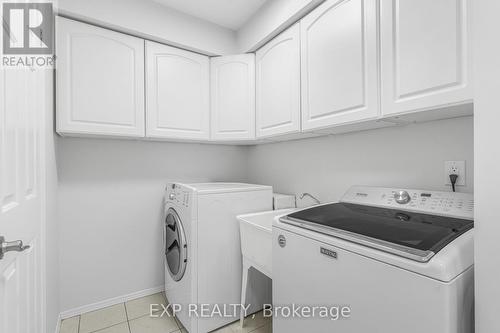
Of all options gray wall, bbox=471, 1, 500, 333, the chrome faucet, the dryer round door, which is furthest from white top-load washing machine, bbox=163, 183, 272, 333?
gray wall, bbox=471, 1, 500, 333

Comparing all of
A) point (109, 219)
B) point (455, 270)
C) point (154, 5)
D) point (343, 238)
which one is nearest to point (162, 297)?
point (109, 219)

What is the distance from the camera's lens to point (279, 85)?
178 cm

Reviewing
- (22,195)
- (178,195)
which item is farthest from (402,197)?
(22,195)

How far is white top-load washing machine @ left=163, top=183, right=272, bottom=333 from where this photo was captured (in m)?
1.62

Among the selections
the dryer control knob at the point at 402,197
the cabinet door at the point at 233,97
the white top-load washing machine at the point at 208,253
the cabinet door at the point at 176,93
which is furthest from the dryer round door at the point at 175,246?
the dryer control knob at the point at 402,197

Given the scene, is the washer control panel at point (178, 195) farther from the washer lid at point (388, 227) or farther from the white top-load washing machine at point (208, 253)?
the washer lid at point (388, 227)

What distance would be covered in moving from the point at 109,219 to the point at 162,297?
2.81ft

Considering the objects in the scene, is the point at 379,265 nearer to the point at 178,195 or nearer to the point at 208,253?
the point at 208,253

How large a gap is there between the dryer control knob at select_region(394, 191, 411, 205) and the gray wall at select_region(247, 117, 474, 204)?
0.16 m

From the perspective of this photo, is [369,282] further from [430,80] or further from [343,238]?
[430,80]

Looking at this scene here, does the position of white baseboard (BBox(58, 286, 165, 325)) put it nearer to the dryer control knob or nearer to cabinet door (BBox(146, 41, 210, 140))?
cabinet door (BBox(146, 41, 210, 140))

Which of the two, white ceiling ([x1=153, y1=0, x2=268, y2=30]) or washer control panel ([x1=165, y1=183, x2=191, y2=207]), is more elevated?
white ceiling ([x1=153, y1=0, x2=268, y2=30])

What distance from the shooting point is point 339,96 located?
136 cm

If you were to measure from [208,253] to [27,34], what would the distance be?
1524 mm
